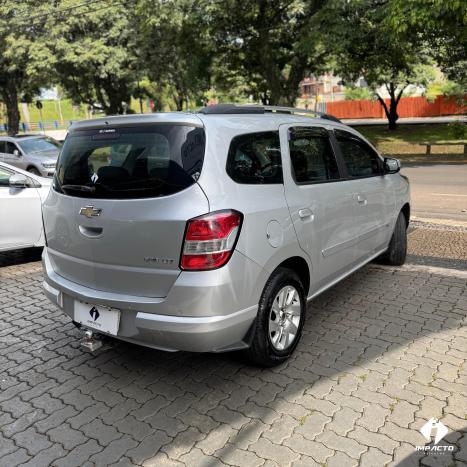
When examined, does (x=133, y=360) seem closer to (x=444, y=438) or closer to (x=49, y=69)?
(x=444, y=438)

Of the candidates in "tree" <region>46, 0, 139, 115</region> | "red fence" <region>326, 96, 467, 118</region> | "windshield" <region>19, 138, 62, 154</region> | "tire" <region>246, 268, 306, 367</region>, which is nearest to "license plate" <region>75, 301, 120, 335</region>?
"tire" <region>246, 268, 306, 367</region>

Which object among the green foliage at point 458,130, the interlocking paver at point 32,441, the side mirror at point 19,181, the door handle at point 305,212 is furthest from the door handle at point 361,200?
the green foliage at point 458,130

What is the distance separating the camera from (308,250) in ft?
11.5

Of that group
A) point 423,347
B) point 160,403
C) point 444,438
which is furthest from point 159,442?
point 423,347

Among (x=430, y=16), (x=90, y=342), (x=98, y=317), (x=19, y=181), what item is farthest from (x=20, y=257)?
(x=430, y=16)

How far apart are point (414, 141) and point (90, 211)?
2599 cm

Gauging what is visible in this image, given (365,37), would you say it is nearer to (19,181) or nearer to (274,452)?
(19,181)

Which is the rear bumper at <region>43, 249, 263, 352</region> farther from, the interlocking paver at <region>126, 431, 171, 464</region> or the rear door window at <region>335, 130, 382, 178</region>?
the rear door window at <region>335, 130, 382, 178</region>

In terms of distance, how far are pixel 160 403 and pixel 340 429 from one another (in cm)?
112

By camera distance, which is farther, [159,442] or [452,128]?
[452,128]

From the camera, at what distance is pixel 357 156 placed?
14.8 ft

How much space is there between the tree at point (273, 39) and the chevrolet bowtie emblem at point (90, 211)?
1503 centimetres

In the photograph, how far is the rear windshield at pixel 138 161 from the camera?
110 inches

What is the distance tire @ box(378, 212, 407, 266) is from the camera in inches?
210
